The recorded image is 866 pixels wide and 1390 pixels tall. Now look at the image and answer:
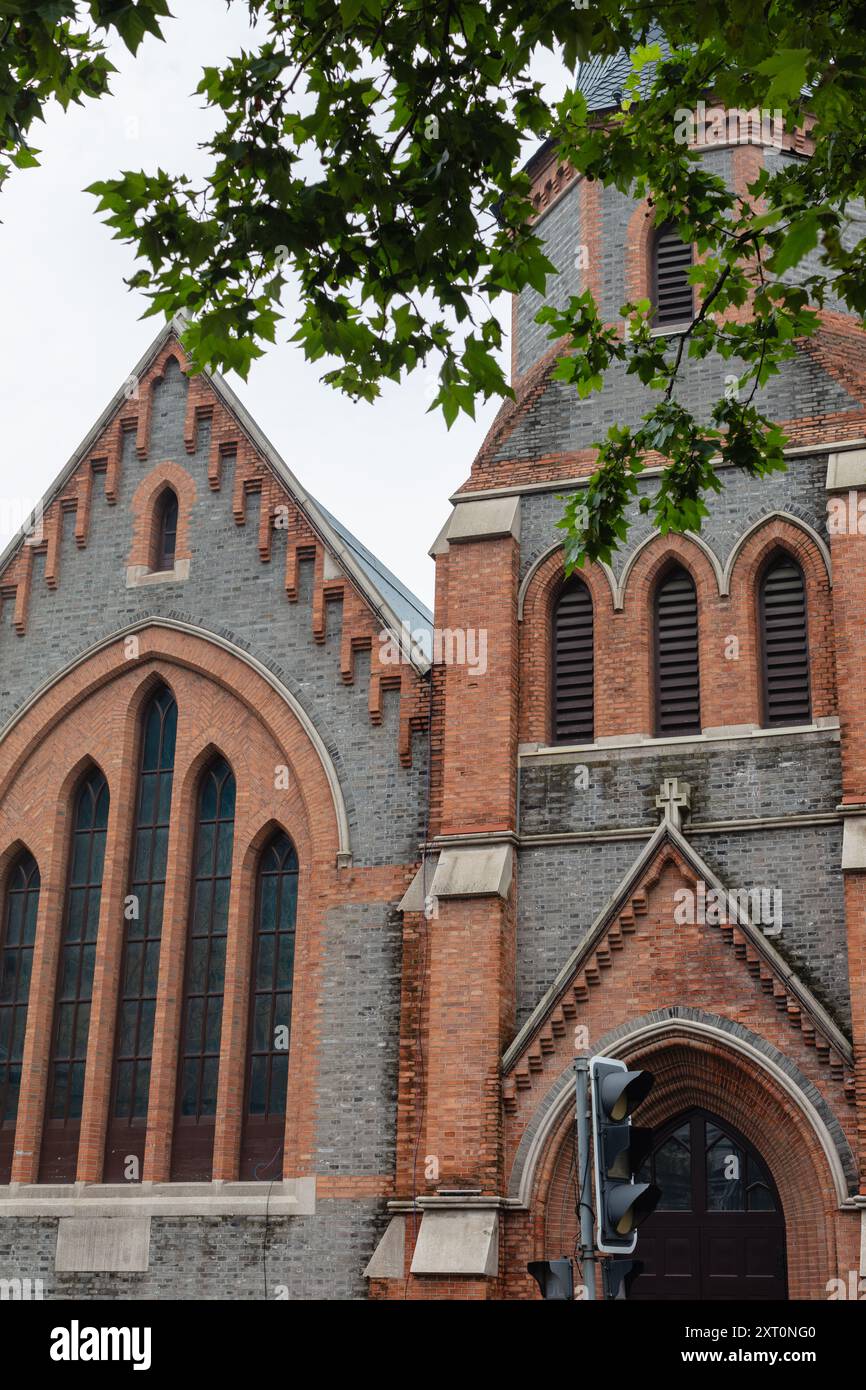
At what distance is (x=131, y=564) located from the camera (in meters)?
21.5

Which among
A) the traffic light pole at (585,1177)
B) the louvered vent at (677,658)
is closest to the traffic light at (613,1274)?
the traffic light pole at (585,1177)

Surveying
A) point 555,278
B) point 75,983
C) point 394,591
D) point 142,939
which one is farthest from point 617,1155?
point 394,591

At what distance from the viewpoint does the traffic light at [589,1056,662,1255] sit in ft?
28.5

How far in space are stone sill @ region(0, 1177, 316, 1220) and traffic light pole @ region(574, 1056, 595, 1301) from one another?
353 inches

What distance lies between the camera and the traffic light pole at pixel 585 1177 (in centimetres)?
899

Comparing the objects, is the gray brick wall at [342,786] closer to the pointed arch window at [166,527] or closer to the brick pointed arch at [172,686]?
the brick pointed arch at [172,686]

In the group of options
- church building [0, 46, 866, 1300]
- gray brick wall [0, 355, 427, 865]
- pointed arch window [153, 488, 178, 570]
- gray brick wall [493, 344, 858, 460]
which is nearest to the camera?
church building [0, 46, 866, 1300]

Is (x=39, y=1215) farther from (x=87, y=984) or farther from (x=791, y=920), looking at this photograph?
(x=791, y=920)

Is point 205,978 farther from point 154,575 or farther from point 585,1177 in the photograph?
point 585,1177

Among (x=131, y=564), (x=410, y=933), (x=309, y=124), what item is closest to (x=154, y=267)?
(x=309, y=124)

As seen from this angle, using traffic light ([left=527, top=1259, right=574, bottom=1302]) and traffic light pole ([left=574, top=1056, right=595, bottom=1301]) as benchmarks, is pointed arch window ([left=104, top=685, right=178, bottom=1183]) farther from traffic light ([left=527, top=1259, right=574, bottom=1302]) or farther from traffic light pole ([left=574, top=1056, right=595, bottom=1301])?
traffic light pole ([left=574, top=1056, right=595, bottom=1301])

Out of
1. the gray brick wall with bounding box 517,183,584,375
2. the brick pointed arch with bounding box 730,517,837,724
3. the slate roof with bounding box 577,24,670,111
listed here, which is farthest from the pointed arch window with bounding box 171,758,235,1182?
the slate roof with bounding box 577,24,670,111

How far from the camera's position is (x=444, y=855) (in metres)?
18.0

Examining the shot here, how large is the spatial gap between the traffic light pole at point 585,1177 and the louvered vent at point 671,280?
13050 millimetres
